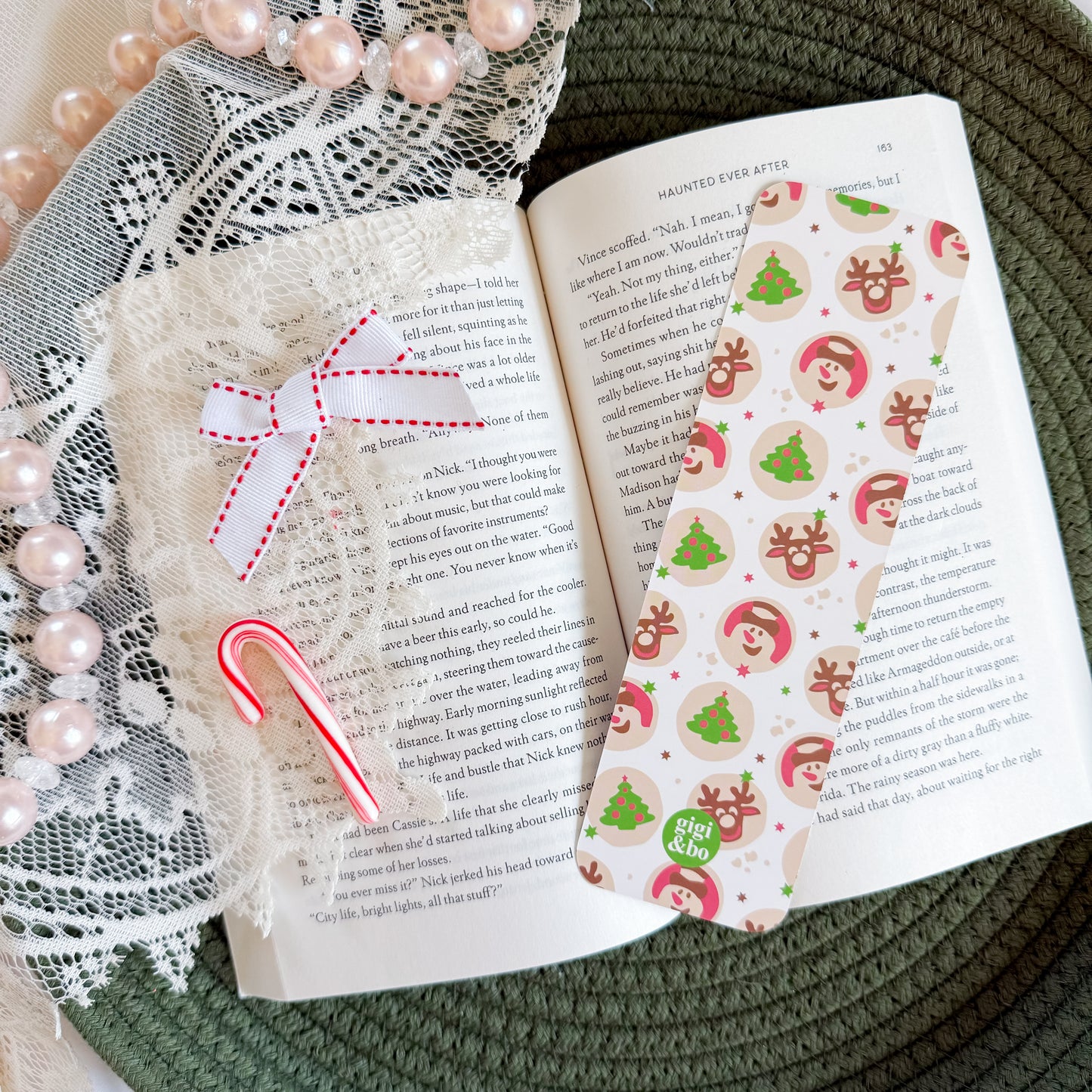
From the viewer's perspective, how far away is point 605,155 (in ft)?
2.22

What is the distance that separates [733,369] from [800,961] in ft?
1.51

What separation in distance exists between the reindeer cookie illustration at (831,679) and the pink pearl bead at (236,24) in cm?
58

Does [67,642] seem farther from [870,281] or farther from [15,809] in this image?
[870,281]

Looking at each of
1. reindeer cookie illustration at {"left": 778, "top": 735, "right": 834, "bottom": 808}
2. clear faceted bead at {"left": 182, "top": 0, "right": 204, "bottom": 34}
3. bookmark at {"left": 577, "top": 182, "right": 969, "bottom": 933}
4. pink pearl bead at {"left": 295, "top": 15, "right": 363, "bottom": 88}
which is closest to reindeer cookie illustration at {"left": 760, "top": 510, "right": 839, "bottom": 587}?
bookmark at {"left": 577, "top": 182, "right": 969, "bottom": 933}

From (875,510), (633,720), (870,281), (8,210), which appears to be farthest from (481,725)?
(8,210)

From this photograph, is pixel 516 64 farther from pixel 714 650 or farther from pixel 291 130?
pixel 714 650

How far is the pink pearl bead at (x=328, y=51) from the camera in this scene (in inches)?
22.5

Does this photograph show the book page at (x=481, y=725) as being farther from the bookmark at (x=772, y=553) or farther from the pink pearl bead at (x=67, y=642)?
the pink pearl bead at (x=67, y=642)

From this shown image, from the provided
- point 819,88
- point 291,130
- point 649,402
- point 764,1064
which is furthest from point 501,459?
point 764,1064

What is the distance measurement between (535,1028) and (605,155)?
0.69m

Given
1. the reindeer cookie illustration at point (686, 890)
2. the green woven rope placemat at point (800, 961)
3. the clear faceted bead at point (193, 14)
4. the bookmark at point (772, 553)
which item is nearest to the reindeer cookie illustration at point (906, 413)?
the bookmark at point (772, 553)

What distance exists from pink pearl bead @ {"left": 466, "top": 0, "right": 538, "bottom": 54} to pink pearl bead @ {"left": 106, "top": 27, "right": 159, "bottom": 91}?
0.24m

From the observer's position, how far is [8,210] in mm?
652

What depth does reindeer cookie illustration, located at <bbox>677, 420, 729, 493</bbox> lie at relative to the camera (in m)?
0.62
